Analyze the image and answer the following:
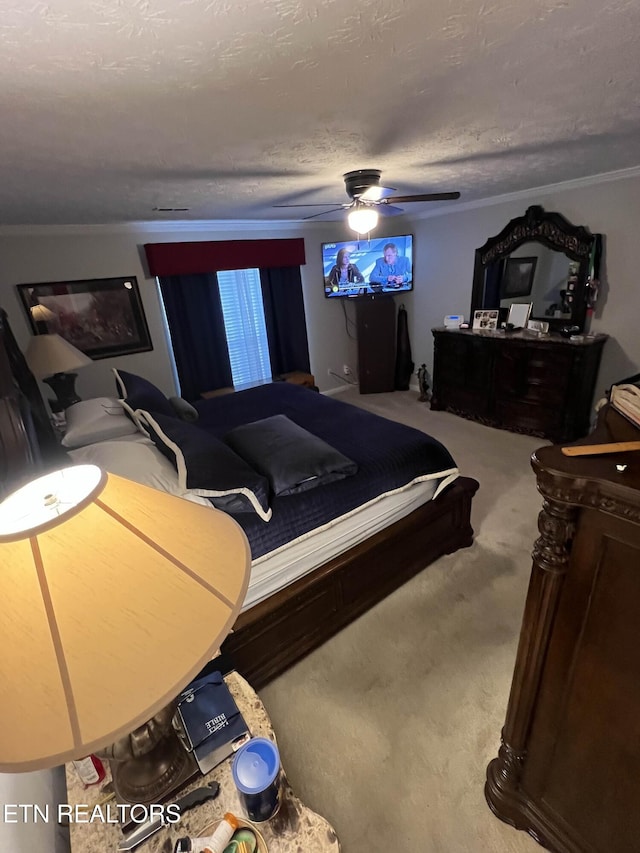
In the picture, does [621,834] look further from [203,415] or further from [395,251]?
[395,251]

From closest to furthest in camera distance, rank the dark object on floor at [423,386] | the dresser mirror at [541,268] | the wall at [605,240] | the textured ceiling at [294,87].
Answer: the textured ceiling at [294,87], the wall at [605,240], the dresser mirror at [541,268], the dark object on floor at [423,386]

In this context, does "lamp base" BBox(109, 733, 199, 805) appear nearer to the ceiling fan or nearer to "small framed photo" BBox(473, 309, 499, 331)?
the ceiling fan

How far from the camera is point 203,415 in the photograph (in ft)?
9.55

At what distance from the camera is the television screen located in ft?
14.9

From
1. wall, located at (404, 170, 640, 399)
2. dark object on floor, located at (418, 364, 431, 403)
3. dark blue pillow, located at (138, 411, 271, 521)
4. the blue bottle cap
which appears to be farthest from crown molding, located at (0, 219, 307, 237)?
the blue bottle cap

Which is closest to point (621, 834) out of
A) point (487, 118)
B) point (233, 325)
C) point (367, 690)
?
point (367, 690)

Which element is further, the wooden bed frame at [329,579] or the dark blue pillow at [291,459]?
the dark blue pillow at [291,459]

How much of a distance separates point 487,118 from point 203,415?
7.78ft

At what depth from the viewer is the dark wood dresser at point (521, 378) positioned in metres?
3.37

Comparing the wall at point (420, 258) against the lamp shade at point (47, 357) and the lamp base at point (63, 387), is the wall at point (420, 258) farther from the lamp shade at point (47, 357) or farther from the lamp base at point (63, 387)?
the lamp shade at point (47, 357)

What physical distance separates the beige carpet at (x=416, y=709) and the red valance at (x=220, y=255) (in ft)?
11.3

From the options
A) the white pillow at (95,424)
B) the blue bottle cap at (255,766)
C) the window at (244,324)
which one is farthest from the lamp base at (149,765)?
the window at (244,324)

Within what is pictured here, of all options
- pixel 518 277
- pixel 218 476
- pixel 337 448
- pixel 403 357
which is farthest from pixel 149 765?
pixel 403 357

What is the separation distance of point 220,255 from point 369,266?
1759 mm
